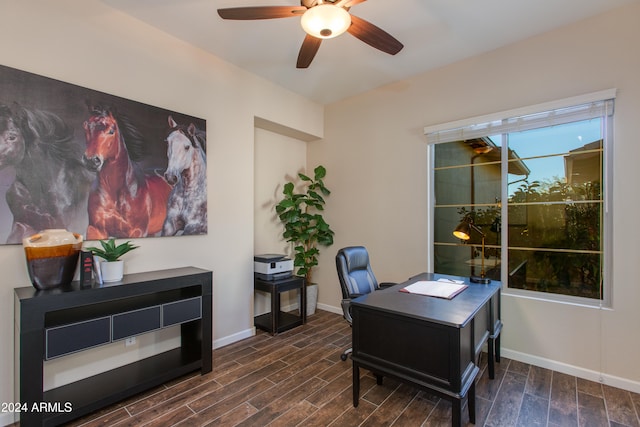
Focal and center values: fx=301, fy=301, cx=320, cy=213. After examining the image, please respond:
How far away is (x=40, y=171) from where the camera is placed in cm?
206

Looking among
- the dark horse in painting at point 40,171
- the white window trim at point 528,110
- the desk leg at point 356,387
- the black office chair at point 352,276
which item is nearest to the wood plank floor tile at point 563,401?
the desk leg at point 356,387

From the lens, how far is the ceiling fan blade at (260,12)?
6.08ft

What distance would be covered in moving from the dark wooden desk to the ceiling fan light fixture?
173 centimetres

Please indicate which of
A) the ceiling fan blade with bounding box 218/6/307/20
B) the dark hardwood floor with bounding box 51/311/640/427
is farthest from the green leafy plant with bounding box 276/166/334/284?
the ceiling fan blade with bounding box 218/6/307/20

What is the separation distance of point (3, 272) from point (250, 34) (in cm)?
258

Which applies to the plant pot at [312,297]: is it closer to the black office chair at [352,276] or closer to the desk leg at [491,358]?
the black office chair at [352,276]

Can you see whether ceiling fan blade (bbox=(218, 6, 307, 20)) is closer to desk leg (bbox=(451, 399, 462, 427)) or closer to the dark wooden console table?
the dark wooden console table

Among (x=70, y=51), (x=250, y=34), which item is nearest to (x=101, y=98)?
(x=70, y=51)

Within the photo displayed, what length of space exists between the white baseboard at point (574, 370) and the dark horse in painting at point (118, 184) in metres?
3.48

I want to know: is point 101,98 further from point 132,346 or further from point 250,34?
point 132,346

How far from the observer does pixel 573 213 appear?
8.70 ft

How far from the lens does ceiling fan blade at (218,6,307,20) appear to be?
185cm

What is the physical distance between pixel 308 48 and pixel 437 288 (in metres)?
2.10

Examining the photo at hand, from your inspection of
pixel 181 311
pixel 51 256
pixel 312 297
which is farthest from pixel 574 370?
pixel 51 256
